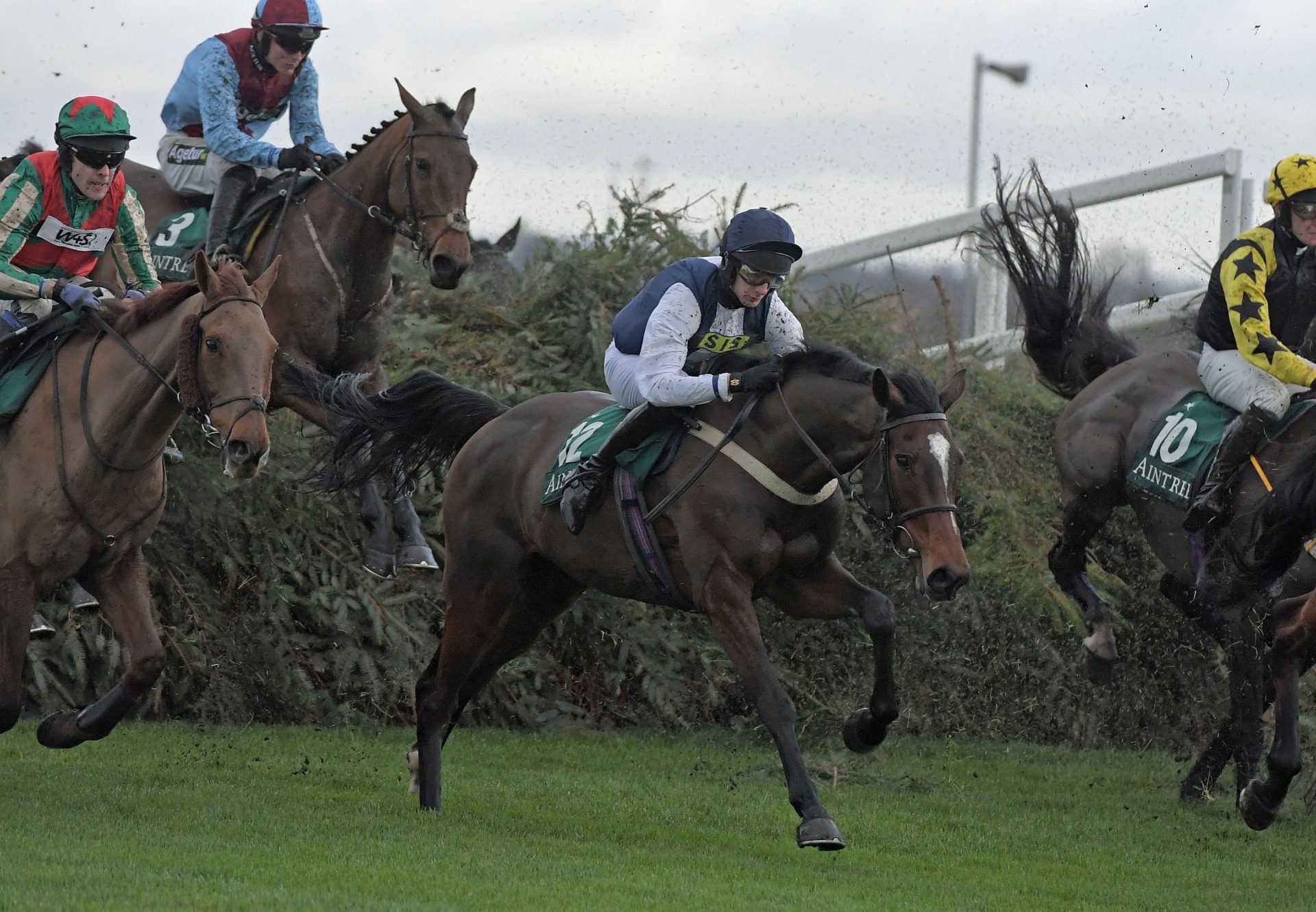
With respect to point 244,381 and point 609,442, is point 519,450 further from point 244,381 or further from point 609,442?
point 244,381

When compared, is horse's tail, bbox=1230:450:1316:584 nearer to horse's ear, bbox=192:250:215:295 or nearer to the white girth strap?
the white girth strap

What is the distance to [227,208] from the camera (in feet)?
28.8

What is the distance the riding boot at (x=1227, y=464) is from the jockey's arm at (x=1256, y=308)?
318mm

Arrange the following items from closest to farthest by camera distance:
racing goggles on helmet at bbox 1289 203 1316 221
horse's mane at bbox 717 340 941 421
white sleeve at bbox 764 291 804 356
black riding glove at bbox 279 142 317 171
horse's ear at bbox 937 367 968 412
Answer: horse's mane at bbox 717 340 941 421
horse's ear at bbox 937 367 968 412
white sleeve at bbox 764 291 804 356
racing goggles on helmet at bbox 1289 203 1316 221
black riding glove at bbox 279 142 317 171

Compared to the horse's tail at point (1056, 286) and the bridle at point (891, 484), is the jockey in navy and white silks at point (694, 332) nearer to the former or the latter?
the bridle at point (891, 484)

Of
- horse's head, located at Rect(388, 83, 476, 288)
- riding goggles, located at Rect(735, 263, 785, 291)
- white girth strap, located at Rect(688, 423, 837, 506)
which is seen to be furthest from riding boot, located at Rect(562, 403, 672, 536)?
horse's head, located at Rect(388, 83, 476, 288)

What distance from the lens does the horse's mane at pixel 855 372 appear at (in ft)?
18.8

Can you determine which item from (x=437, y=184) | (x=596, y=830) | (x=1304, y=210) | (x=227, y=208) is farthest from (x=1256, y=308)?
(x=227, y=208)

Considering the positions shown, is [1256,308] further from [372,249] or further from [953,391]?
[372,249]

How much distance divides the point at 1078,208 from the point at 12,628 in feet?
28.3

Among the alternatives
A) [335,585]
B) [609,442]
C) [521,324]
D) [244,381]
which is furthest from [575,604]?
[244,381]

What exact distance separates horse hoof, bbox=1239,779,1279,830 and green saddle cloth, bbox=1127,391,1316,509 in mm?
1986

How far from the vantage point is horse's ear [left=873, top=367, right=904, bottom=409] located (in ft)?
18.4

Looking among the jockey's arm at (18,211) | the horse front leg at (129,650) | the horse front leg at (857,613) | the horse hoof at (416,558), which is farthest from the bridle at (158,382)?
the horse front leg at (857,613)
